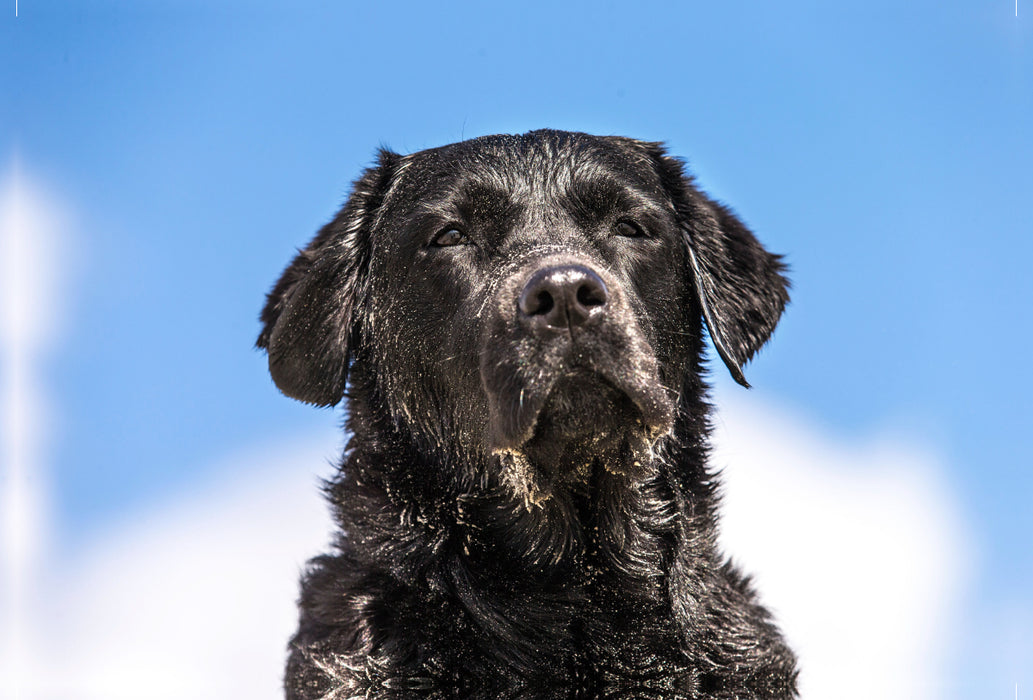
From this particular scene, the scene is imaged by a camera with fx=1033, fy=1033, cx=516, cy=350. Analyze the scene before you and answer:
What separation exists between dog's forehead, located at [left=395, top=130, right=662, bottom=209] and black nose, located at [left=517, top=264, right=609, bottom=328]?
925 mm

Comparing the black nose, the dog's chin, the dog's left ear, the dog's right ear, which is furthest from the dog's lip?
the dog's right ear

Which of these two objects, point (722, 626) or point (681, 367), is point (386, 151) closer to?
point (681, 367)

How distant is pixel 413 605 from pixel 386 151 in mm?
2348

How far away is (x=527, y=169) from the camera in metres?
4.53

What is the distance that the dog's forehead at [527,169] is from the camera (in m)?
4.46

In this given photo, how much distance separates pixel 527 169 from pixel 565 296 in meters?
1.19

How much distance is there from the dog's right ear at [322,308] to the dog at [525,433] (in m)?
0.01

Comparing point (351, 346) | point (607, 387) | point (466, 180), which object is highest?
point (466, 180)

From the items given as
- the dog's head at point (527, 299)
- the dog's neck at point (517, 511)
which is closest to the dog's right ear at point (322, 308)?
the dog's head at point (527, 299)

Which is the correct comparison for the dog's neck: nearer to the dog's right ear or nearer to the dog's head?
the dog's head

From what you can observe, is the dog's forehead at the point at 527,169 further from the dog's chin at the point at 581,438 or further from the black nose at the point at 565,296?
the dog's chin at the point at 581,438

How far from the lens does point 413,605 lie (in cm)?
401

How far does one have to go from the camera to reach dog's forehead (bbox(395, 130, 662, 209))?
4.46 metres

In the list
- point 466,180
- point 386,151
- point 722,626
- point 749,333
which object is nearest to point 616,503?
point 722,626
